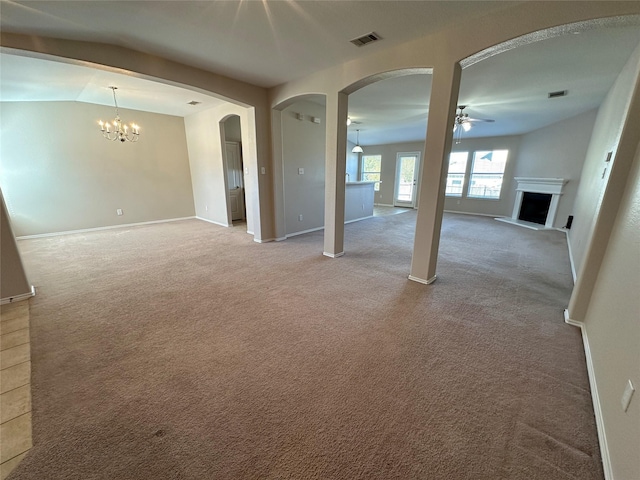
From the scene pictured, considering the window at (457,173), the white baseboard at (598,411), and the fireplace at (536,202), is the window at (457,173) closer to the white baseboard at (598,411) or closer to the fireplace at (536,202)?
the fireplace at (536,202)

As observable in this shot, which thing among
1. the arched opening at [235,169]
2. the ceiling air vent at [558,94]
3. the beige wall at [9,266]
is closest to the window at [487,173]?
the ceiling air vent at [558,94]

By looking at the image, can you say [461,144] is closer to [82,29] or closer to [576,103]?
[576,103]

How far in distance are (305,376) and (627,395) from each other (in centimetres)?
158

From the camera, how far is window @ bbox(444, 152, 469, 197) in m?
8.41

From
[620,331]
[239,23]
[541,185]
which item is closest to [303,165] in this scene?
[239,23]

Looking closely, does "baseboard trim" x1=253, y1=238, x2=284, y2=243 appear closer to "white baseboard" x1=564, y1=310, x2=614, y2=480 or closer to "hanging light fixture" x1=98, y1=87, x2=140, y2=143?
"hanging light fixture" x1=98, y1=87, x2=140, y2=143

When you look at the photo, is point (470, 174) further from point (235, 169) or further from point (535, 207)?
point (235, 169)

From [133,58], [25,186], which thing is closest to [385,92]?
[133,58]

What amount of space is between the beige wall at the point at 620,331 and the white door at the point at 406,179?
313 inches

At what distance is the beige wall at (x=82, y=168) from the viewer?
468 cm

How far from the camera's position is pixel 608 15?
1.80 meters

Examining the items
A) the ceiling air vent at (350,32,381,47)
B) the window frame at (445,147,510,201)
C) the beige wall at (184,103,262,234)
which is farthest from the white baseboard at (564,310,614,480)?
the window frame at (445,147,510,201)

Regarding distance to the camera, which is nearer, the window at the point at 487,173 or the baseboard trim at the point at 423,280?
the baseboard trim at the point at 423,280

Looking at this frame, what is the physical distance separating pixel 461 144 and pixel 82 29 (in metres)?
9.19
